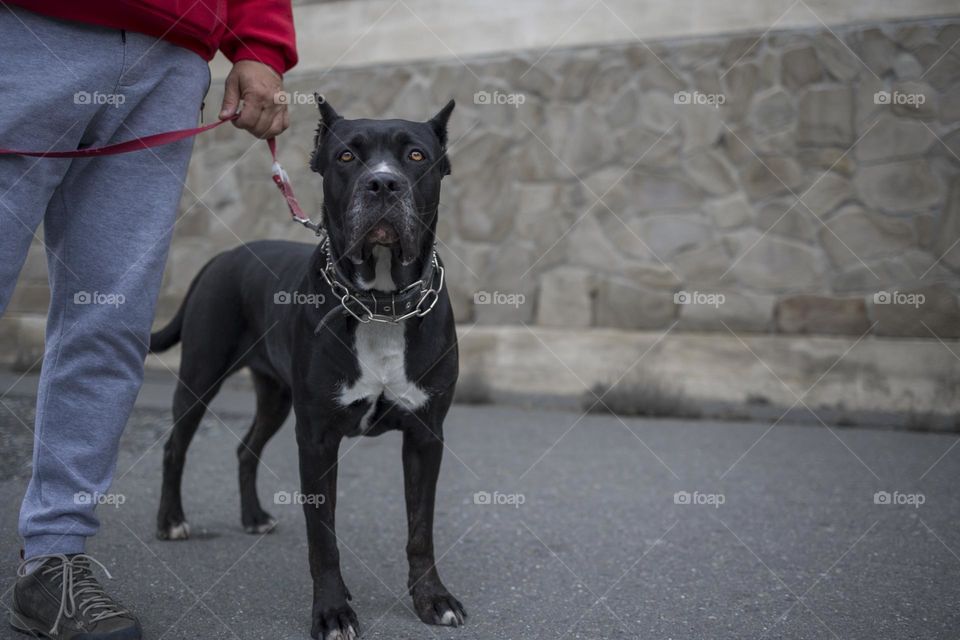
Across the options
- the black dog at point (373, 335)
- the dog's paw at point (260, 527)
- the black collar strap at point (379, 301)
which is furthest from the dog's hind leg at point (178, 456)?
the black collar strap at point (379, 301)

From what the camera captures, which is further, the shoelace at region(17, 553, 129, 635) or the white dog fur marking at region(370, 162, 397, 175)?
the white dog fur marking at region(370, 162, 397, 175)

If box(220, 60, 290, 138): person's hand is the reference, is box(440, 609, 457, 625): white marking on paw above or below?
below

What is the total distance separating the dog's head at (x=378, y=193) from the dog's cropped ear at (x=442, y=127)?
0.03m

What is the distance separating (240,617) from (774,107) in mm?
4462

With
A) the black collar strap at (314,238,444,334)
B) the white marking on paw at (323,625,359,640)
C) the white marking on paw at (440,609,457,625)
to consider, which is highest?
the black collar strap at (314,238,444,334)

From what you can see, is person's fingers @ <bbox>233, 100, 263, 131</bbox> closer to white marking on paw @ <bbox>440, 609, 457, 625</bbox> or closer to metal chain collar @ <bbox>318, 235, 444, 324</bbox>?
metal chain collar @ <bbox>318, 235, 444, 324</bbox>

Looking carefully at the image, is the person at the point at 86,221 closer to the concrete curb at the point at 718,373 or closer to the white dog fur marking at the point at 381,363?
the white dog fur marking at the point at 381,363

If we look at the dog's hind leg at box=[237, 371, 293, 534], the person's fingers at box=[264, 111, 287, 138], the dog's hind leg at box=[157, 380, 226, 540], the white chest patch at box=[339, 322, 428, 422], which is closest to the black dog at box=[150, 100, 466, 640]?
the white chest patch at box=[339, 322, 428, 422]

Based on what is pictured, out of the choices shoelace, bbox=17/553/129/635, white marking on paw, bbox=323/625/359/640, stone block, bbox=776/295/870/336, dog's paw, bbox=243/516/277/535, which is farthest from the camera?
stone block, bbox=776/295/870/336

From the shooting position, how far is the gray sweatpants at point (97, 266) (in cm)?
224

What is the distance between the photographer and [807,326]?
5.48 metres

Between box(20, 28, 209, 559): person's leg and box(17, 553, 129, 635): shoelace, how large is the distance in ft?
0.12

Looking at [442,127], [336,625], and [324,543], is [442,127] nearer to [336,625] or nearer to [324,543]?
[324,543]

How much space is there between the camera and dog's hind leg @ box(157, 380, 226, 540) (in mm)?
3254
